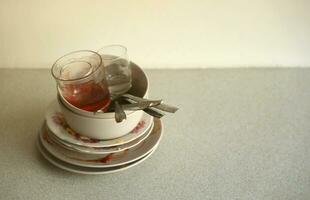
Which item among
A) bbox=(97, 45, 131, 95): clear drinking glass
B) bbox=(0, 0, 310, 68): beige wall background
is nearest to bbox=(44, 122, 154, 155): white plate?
bbox=(97, 45, 131, 95): clear drinking glass

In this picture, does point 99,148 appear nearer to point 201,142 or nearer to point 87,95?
point 87,95

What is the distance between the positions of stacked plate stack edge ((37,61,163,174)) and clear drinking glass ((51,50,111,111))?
32 millimetres

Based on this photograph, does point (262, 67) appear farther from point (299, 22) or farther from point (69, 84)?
point (69, 84)

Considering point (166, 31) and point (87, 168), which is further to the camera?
point (166, 31)

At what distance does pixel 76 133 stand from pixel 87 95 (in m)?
0.07

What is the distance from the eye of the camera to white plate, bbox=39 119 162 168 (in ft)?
1.94

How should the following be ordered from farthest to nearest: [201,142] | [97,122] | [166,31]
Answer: [166,31] < [201,142] < [97,122]

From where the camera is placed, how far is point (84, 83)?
60cm

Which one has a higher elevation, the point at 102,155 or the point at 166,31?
the point at 166,31

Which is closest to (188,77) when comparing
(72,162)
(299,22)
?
(299,22)

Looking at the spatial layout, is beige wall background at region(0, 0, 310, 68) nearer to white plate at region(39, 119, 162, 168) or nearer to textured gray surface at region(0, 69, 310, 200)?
textured gray surface at region(0, 69, 310, 200)

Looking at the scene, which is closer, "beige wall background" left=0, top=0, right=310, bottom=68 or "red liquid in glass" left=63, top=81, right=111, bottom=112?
"red liquid in glass" left=63, top=81, right=111, bottom=112

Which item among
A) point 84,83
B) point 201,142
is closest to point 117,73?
point 84,83

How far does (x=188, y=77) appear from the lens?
2.95 ft
